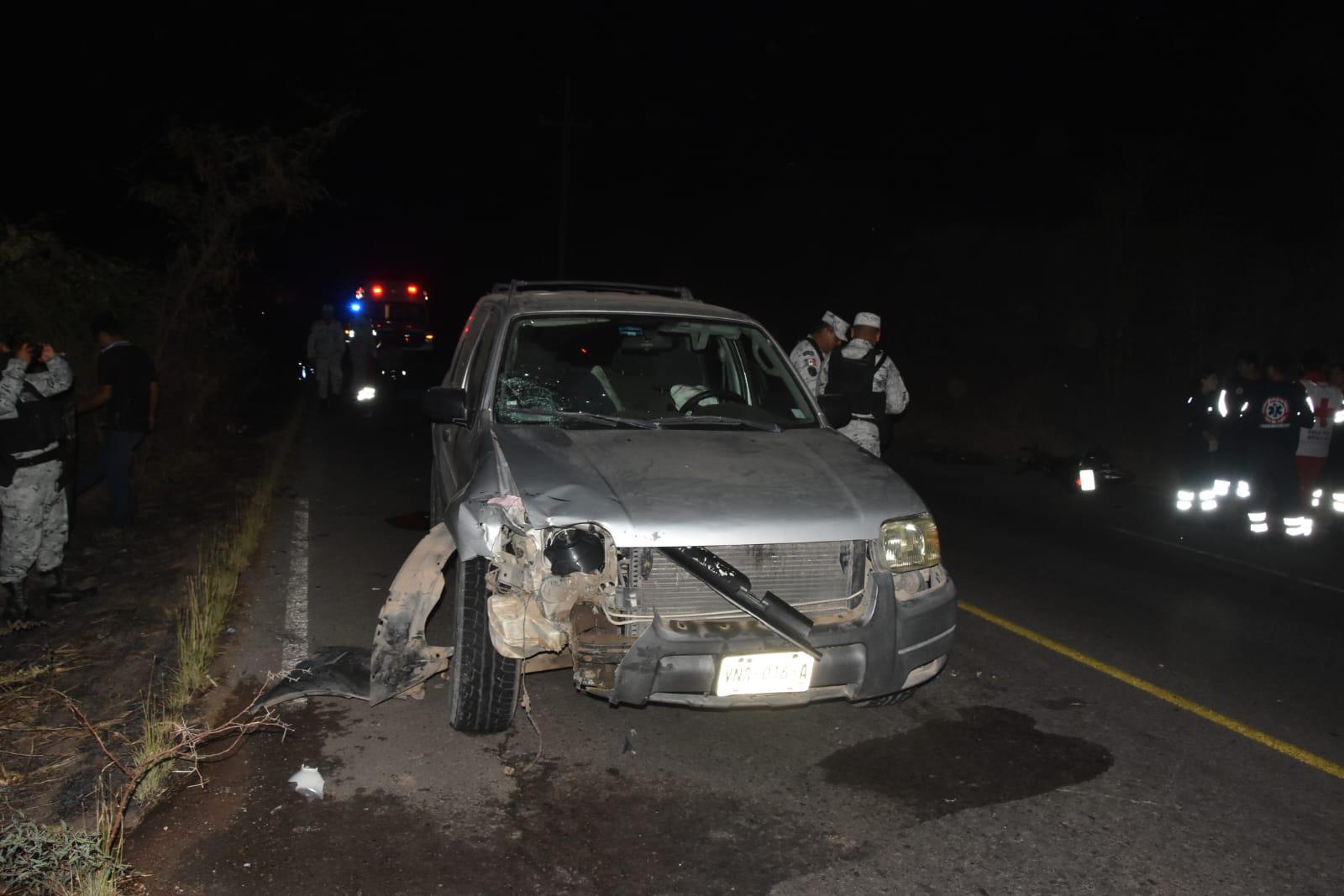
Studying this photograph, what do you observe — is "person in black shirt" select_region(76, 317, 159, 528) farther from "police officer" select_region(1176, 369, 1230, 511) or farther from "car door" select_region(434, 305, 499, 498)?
"police officer" select_region(1176, 369, 1230, 511)

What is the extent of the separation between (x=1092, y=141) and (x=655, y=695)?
2419 centimetres

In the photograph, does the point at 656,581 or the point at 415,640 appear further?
the point at 415,640

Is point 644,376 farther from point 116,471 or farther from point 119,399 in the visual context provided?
point 116,471

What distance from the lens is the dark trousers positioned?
8.61 m

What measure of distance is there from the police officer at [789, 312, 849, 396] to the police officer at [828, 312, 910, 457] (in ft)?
0.52

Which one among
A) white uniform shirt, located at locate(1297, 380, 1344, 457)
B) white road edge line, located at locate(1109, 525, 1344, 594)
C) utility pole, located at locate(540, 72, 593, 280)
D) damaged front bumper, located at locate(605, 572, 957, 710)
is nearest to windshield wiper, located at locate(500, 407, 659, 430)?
damaged front bumper, located at locate(605, 572, 957, 710)

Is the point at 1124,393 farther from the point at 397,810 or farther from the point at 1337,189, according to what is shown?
the point at 397,810

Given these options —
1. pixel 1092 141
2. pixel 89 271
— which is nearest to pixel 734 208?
pixel 1092 141

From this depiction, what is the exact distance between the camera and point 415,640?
193 inches

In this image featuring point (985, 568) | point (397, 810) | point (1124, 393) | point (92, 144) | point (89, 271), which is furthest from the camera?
point (1124, 393)

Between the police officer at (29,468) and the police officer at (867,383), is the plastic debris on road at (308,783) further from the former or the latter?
the police officer at (867,383)

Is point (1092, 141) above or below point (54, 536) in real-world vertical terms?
above

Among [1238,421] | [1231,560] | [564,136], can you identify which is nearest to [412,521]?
[1231,560]

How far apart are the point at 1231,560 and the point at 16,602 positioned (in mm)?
8748
